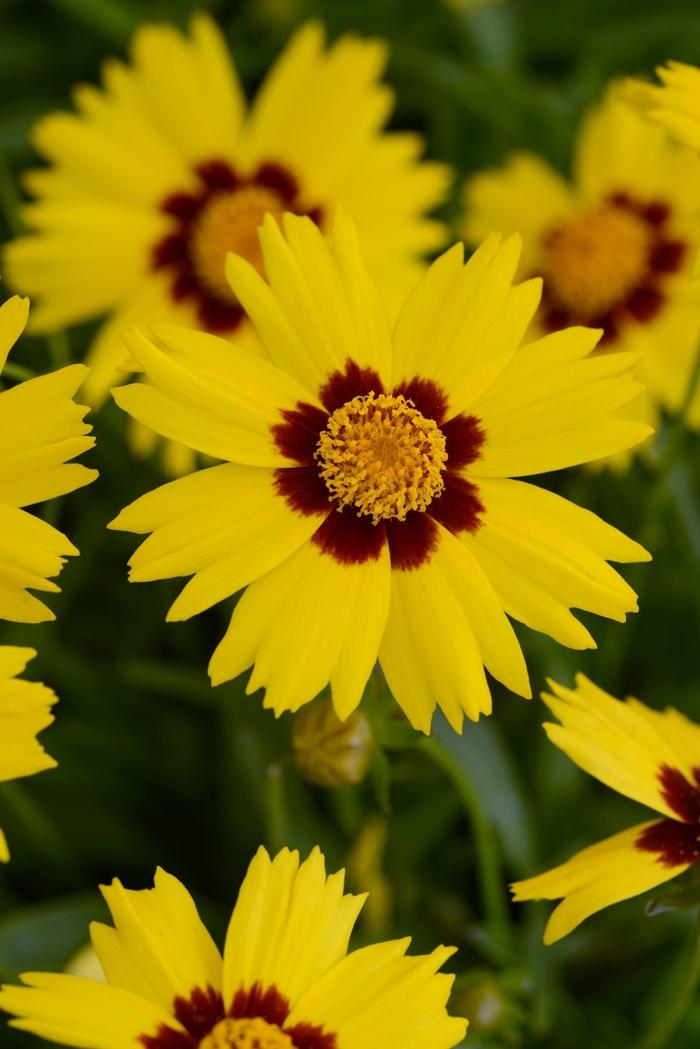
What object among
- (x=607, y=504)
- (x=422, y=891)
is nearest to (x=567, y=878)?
(x=422, y=891)

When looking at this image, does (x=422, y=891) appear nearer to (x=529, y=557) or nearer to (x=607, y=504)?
(x=607, y=504)

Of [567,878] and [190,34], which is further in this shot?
[190,34]

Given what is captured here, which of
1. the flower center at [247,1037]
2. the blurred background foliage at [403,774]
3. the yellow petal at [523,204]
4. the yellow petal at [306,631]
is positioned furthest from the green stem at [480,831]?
the yellow petal at [523,204]

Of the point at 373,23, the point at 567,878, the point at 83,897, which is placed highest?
the point at 373,23

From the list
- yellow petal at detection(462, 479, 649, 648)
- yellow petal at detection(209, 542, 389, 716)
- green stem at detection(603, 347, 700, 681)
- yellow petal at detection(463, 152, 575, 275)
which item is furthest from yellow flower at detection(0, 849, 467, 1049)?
yellow petal at detection(463, 152, 575, 275)

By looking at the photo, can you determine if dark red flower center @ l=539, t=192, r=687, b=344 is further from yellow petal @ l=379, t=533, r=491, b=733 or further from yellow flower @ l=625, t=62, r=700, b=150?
yellow petal @ l=379, t=533, r=491, b=733

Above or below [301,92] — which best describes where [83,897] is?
below

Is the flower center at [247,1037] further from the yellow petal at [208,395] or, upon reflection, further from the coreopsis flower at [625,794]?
the yellow petal at [208,395]
